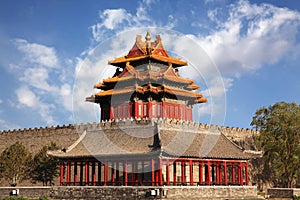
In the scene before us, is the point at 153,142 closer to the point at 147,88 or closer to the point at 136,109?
the point at 136,109

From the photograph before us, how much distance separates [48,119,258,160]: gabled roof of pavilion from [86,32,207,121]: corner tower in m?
3.94

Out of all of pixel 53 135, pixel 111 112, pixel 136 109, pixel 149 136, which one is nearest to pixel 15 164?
pixel 53 135

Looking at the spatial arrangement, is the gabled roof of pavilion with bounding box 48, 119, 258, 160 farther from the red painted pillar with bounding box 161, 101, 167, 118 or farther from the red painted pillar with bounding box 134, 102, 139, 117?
the red painted pillar with bounding box 161, 101, 167, 118

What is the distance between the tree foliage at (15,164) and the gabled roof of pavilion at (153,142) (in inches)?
335

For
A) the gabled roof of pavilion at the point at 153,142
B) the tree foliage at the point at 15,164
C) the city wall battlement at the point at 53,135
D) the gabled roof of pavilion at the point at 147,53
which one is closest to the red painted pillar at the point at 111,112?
the city wall battlement at the point at 53,135

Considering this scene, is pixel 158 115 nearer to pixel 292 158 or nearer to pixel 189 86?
pixel 189 86

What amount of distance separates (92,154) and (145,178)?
451 centimetres

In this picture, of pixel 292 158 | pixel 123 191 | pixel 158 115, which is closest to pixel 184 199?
pixel 123 191

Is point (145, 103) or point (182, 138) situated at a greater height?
point (145, 103)

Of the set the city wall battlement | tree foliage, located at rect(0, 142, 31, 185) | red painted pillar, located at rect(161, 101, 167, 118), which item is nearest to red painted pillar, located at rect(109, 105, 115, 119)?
the city wall battlement

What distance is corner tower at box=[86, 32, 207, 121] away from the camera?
1727 inches

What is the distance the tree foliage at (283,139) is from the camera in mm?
44250

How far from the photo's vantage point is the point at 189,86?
48062 millimetres

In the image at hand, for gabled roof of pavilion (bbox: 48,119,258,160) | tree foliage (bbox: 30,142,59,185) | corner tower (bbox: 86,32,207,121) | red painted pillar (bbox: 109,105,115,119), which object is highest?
corner tower (bbox: 86,32,207,121)
